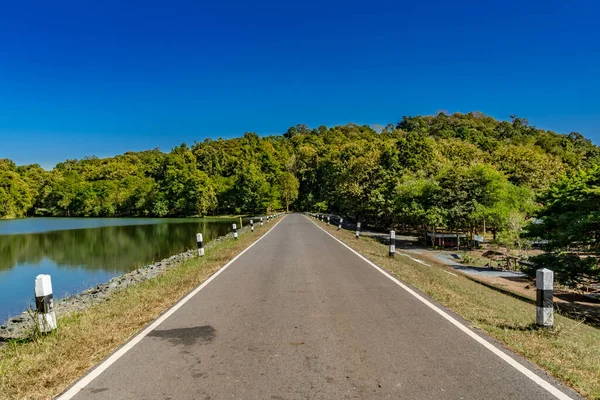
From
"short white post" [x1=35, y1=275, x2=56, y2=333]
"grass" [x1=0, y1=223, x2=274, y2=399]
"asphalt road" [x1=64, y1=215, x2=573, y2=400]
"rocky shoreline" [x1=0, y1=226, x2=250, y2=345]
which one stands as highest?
"short white post" [x1=35, y1=275, x2=56, y2=333]

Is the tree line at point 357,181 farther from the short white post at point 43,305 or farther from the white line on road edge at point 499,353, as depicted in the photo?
the short white post at point 43,305

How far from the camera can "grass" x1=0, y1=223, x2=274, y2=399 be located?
373cm

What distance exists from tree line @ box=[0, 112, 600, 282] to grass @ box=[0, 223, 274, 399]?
14417mm

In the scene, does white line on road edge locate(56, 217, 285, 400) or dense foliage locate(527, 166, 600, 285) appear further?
dense foliage locate(527, 166, 600, 285)

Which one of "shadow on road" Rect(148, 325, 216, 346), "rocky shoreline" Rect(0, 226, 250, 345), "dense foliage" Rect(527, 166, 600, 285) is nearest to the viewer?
"shadow on road" Rect(148, 325, 216, 346)

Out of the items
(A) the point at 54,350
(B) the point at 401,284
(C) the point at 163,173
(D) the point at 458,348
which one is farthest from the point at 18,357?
(C) the point at 163,173

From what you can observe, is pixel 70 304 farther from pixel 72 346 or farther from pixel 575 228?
pixel 575 228

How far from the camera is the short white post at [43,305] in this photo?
207 inches

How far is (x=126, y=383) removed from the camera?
372 cm

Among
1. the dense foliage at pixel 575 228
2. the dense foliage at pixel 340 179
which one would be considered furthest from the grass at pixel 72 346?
the dense foliage at pixel 340 179

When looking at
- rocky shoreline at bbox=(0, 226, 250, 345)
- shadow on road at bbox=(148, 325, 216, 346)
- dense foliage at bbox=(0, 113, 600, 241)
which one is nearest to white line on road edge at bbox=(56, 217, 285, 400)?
shadow on road at bbox=(148, 325, 216, 346)

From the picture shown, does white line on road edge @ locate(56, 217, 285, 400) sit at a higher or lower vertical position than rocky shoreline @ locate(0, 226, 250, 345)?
higher

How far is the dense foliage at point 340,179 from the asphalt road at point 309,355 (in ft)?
81.5

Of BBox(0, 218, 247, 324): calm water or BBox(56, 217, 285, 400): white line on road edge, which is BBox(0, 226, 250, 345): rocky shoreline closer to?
BBox(0, 218, 247, 324): calm water
